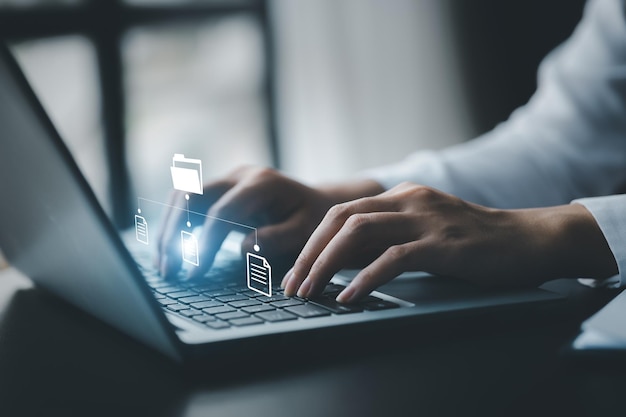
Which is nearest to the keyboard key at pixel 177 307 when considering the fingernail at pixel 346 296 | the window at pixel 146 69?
the fingernail at pixel 346 296

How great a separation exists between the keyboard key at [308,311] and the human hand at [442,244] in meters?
0.02

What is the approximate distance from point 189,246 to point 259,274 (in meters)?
0.08

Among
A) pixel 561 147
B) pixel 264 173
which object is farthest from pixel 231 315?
pixel 561 147

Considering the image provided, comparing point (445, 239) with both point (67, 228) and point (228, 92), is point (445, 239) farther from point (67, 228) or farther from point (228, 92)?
point (228, 92)

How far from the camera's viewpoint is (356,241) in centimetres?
45

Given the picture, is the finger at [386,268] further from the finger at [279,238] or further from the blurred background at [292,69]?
the blurred background at [292,69]

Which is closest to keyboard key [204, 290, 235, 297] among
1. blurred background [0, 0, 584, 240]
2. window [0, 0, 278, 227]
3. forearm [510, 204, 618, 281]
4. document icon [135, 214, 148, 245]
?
document icon [135, 214, 148, 245]

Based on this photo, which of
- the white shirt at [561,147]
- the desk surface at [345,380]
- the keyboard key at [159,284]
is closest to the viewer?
the desk surface at [345,380]

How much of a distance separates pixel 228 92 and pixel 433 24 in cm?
70

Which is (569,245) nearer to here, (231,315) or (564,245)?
(564,245)

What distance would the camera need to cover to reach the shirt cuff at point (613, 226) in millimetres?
510

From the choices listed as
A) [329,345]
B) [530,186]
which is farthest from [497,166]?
[329,345]

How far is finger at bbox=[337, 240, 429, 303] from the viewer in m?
0.42

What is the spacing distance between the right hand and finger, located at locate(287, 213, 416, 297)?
10 cm
